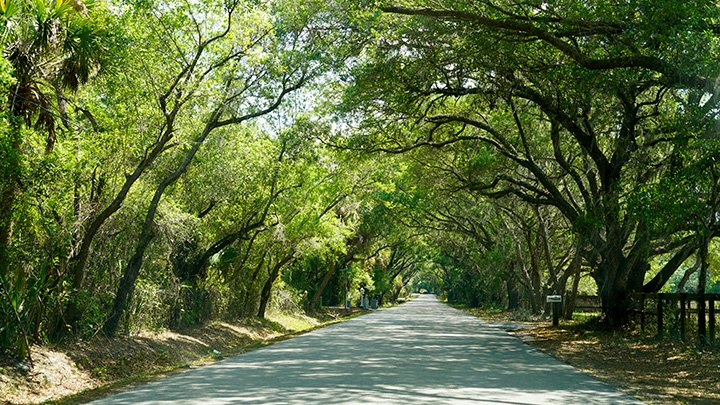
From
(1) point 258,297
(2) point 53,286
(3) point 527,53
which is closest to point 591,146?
(3) point 527,53

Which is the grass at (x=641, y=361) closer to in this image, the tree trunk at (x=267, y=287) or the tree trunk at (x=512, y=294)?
the tree trunk at (x=267, y=287)

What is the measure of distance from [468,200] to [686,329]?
19468mm

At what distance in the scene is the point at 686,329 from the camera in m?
17.9

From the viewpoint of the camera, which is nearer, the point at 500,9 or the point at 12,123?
the point at 12,123

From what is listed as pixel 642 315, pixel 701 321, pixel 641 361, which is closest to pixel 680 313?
pixel 701 321

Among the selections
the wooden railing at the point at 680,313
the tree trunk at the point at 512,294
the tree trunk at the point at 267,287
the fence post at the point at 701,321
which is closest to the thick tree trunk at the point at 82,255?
the fence post at the point at 701,321

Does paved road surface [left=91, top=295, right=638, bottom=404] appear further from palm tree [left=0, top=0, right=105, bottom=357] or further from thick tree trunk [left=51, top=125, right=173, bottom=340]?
palm tree [left=0, top=0, right=105, bottom=357]

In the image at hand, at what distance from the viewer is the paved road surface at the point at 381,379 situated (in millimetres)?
10062

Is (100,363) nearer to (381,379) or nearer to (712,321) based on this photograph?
(381,379)

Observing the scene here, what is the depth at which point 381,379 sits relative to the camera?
12.1 m

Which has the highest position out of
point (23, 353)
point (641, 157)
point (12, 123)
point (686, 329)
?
point (641, 157)

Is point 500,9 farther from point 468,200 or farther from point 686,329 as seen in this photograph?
point 468,200

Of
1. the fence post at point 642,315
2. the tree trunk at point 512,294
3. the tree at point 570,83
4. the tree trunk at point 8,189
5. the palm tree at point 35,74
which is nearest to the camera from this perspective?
the palm tree at point 35,74

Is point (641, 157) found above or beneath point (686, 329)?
above
